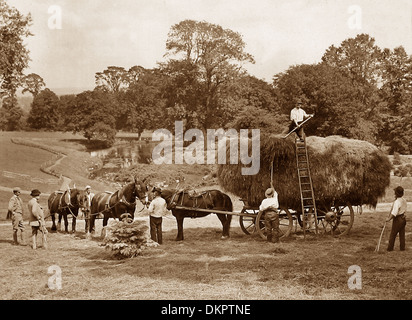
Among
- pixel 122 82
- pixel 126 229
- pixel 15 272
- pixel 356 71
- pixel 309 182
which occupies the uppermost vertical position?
pixel 122 82

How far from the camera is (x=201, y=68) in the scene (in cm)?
5034

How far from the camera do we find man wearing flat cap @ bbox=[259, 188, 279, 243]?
14.3 metres

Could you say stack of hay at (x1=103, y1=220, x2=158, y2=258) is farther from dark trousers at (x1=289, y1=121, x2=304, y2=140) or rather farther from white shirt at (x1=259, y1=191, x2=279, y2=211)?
dark trousers at (x1=289, y1=121, x2=304, y2=140)

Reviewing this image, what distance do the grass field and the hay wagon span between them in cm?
130

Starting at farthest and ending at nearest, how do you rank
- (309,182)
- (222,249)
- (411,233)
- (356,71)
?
1. (356,71)
2. (411,233)
3. (309,182)
4. (222,249)

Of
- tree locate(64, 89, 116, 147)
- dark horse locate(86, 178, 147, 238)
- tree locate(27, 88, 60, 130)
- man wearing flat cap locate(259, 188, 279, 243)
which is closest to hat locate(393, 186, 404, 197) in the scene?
man wearing flat cap locate(259, 188, 279, 243)

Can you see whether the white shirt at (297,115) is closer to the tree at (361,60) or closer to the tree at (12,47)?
the tree at (12,47)

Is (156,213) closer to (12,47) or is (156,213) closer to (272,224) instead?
(272,224)

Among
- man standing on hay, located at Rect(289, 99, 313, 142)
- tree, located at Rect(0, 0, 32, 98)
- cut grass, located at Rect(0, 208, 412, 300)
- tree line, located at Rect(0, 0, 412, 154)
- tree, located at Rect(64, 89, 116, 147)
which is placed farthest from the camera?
tree, located at Rect(64, 89, 116, 147)

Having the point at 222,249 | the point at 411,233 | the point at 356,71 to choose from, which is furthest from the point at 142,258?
the point at 356,71

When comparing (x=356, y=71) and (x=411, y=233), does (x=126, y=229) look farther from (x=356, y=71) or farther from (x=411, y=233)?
(x=356, y=71)

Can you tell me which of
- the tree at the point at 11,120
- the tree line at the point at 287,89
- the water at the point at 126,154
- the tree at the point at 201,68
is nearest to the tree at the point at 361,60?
the tree line at the point at 287,89

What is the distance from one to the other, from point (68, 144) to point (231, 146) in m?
60.2
